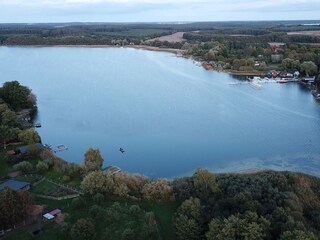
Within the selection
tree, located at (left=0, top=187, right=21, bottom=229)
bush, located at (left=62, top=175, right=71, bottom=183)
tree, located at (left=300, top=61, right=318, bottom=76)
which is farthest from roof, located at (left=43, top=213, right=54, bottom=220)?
tree, located at (left=300, top=61, right=318, bottom=76)

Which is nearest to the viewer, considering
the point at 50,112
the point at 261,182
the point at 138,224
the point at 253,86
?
the point at 138,224

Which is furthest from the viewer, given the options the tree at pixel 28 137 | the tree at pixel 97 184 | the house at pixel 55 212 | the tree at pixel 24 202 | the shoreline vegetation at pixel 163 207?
the tree at pixel 28 137

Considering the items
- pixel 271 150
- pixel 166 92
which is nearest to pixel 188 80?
pixel 166 92

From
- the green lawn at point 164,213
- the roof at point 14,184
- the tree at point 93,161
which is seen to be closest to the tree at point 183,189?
the green lawn at point 164,213

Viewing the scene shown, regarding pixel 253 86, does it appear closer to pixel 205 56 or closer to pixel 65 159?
pixel 205 56

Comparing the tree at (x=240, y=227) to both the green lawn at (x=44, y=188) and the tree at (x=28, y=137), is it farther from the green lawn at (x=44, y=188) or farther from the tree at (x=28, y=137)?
the tree at (x=28, y=137)

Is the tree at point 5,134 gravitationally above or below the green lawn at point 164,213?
above

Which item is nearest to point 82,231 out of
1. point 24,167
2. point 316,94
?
point 24,167

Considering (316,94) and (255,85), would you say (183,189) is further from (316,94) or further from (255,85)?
(255,85)
